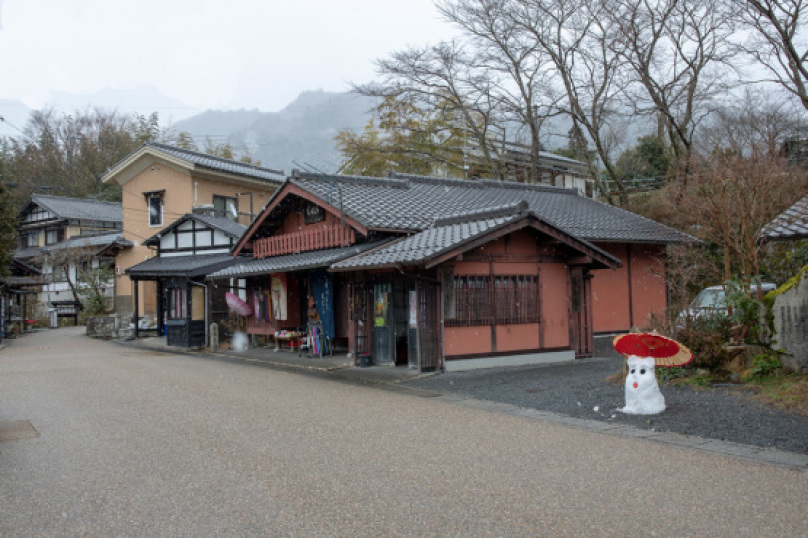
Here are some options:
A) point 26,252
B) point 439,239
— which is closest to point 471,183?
point 439,239

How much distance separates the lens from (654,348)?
8.74m

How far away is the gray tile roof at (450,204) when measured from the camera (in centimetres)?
1634

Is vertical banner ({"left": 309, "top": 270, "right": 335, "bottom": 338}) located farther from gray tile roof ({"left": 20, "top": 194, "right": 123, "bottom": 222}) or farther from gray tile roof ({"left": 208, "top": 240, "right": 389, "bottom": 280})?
gray tile roof ({"left": 20, "top": 194, "right": 123, "bottom": 222})

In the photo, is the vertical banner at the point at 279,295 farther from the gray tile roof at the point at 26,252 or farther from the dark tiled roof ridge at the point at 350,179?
the gray tile roof at the point at 26,252

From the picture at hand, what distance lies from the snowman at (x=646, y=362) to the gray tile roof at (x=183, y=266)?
53.3ft

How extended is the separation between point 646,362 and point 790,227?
545cm

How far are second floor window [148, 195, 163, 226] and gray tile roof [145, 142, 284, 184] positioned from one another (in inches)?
102

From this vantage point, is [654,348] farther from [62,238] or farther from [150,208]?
[62,238]

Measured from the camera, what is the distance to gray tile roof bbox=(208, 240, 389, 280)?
15094mm

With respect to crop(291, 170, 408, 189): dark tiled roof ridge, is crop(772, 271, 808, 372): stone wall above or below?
below

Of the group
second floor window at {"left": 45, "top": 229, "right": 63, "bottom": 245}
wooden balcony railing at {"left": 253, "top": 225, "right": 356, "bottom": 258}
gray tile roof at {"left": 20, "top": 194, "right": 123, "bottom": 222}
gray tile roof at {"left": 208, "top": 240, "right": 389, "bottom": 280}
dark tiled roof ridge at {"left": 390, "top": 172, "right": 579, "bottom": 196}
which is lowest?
gray tile roof at {"left": 208, "top": 240, "right": 389, "bottom": 280}

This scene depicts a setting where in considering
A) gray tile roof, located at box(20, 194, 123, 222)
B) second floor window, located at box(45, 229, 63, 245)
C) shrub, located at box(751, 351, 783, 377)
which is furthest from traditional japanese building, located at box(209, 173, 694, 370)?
second floor window, located at box(45, 229, 63, 245)

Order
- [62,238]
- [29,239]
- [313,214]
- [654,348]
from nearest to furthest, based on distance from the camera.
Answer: [654,348], [313,214], [62,238], [29,239]

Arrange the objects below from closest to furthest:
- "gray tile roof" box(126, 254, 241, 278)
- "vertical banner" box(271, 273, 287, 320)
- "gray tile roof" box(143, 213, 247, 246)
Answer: "vertical banner" box(271, 273, 287, 320) → "gray tile roof" box(126, 254, 241, 278) → "gray tile roof" box(143, 213, 247, 246)
